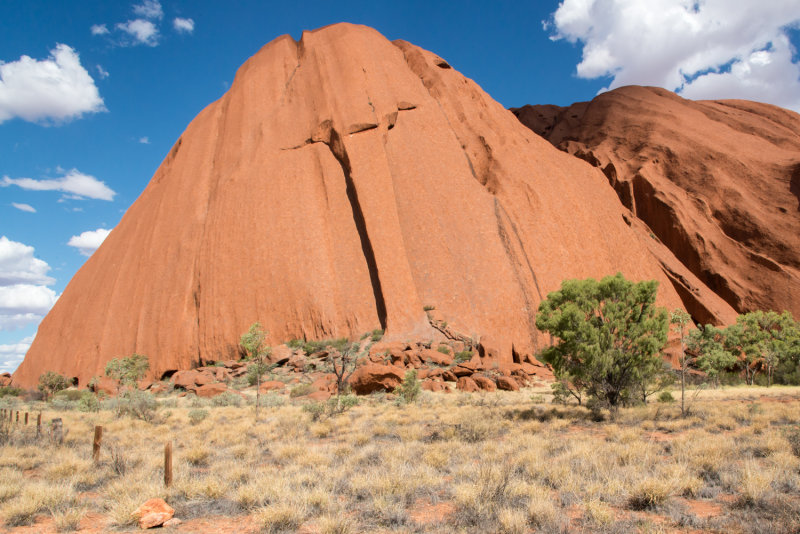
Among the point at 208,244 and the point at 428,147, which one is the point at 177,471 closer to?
the point at 208,244

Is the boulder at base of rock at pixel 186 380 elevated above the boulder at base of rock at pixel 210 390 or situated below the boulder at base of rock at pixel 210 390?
above

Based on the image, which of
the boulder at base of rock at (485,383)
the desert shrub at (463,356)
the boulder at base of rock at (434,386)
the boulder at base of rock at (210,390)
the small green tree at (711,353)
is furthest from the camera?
the small green tree at (711,353)

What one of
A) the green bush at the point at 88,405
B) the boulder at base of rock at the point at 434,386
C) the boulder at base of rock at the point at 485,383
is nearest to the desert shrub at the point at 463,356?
the boulder at base of rock at the point at 485,383

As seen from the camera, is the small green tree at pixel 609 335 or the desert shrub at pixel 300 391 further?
the desert shrub at pixel 300 391

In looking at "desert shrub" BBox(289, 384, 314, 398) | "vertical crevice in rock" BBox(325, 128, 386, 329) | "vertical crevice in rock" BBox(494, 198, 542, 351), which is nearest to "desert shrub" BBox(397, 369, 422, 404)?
"desert shrub" BBox(289, 384, 314, 398)

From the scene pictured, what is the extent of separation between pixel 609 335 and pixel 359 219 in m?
21.4

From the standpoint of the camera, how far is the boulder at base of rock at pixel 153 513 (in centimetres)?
570

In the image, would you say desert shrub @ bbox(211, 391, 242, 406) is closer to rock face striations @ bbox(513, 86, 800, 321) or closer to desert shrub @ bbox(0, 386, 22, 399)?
desert shrub @ bbox(0, 386, 22, 399)

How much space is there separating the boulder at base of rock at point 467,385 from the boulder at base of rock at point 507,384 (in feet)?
5.00

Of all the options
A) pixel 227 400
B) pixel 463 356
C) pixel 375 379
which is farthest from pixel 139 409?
pixel 463 356

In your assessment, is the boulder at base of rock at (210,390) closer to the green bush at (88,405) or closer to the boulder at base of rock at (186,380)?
the boulder at base of rock at (186,380)

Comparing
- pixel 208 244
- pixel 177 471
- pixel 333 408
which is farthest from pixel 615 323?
pixel 208 244

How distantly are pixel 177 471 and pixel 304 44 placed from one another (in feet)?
137

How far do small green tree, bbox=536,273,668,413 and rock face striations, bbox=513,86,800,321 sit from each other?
27.4 metres
